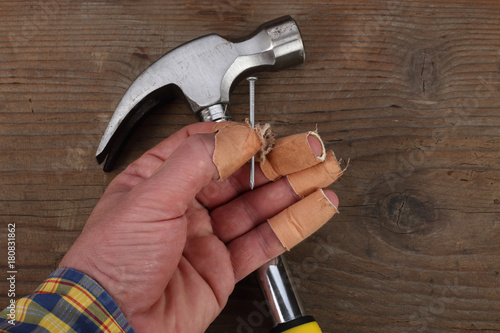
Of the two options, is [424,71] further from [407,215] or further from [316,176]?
[316,176]

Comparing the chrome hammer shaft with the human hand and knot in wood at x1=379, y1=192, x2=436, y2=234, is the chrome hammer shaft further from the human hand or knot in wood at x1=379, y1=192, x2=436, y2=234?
knot in wood at x1=379, y1=192, x2=436, y2=234

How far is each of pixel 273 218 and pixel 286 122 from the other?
30cm

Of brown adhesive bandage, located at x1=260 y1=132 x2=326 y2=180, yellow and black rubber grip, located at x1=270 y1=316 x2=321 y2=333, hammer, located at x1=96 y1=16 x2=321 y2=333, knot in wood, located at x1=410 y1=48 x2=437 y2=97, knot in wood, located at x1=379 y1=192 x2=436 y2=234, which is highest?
hammer, located at x1=96 y1=16 x2=321 y2=333

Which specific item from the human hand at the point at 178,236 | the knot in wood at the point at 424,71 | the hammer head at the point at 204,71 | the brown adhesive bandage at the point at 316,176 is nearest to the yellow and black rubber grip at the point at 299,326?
the human hand at the point at 178,236

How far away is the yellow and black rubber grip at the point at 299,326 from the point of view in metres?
0.81

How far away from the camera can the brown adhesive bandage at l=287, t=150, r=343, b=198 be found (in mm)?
760

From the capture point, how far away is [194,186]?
68cm

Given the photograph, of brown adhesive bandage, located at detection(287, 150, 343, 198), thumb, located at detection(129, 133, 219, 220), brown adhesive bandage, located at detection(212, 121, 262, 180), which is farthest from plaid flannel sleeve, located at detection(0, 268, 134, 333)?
brown adhesive bandage, located at detection(287, 150, 343, 198)

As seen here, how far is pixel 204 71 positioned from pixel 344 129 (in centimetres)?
40

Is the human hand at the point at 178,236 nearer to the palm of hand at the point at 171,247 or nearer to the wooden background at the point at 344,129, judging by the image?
the palm of hand at the point at 171,247

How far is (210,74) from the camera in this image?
884mm

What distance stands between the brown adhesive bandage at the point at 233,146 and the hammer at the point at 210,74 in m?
0.21

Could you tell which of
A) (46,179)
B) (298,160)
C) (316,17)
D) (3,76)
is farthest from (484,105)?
(3,76)

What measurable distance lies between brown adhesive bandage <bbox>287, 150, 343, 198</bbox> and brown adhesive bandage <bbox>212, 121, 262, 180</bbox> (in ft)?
0.52
